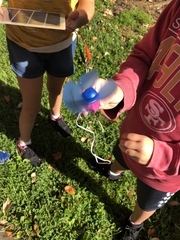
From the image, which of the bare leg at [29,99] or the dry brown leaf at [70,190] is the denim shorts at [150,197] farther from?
the bare leg at [29,99]

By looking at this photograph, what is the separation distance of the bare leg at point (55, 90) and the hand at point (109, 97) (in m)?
1.05

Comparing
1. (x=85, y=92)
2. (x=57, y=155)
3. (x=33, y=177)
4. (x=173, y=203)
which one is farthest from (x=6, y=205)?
(x=85, y=92)

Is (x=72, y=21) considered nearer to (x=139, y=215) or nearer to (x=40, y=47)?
(x=40, y=47)

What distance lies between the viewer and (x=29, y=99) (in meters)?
1.99

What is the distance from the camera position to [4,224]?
2.12 metres

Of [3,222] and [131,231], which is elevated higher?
[131,231]

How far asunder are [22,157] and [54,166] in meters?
0.30

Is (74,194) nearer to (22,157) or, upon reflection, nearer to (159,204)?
(22,157)

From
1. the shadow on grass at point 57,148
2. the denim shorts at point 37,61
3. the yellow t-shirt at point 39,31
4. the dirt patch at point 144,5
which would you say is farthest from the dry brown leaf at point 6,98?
the dirt patch at point 144,5

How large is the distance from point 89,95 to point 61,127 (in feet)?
5.57

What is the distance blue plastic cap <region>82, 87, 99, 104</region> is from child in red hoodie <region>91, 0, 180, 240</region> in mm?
49

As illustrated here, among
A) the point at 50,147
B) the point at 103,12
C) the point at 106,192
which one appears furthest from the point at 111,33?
the point at 106,192

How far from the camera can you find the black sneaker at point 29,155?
244 centimetres

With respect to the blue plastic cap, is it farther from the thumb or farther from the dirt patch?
the dirt patch
